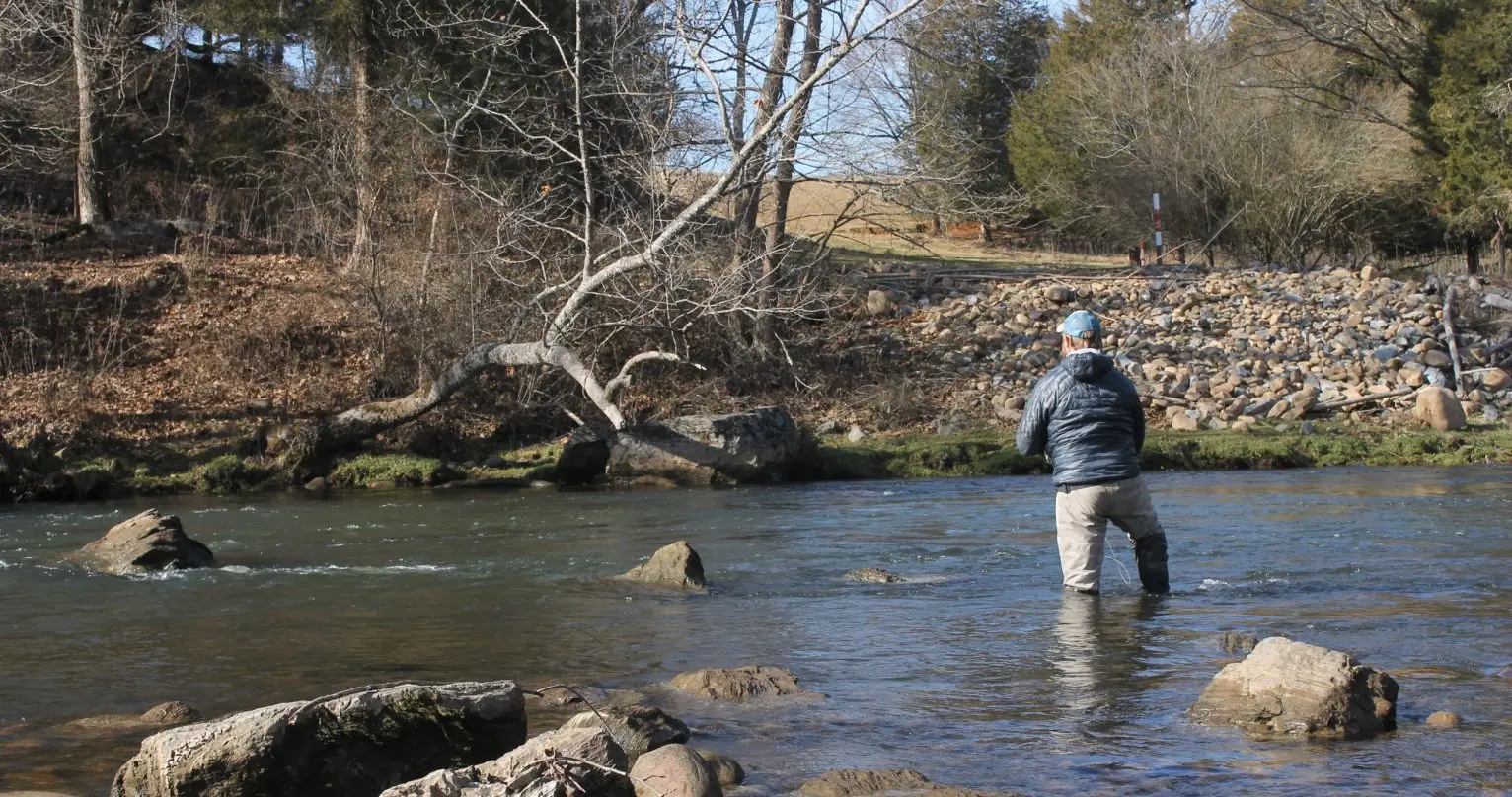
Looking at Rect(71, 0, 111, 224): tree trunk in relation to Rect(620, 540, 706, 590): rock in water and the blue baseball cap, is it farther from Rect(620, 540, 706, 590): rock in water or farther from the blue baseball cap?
the blue baseball cap

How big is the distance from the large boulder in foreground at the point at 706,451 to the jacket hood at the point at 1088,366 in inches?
411

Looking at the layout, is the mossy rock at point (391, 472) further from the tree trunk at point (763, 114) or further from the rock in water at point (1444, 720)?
the rock in water at point (1444, 720)

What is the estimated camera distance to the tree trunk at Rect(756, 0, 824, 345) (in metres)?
19.5

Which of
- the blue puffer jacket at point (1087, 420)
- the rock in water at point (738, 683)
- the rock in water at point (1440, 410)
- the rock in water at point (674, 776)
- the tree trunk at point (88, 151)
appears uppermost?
the tree trunk at point (88, 151)

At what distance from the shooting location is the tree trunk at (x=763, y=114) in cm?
1919

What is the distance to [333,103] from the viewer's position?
85.3 feet

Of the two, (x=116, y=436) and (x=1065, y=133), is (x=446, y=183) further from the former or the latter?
(x=1065, y=133)

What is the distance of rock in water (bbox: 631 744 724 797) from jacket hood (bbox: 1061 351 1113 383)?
15.3 ft

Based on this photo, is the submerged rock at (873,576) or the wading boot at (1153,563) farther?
the submerged rock at (873,576)

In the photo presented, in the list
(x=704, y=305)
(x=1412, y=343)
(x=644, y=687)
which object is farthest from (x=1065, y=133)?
(x=644, y=687)

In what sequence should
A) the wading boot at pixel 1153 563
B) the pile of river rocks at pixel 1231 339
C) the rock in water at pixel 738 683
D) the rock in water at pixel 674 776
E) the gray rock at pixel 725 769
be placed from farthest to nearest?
the pile of river rocks at pixel 1231 339 < the wading boot at pixel 1153 563 < the rock in water at pixel 738 683 < the gray rock at pixel 725 769 < the rock in water at pixel 674 776

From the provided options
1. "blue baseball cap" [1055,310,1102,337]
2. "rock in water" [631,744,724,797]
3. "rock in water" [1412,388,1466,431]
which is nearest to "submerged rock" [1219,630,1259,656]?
"blue baseball cap" [1055,310,1102,337]

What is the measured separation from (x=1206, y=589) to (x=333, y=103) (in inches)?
783

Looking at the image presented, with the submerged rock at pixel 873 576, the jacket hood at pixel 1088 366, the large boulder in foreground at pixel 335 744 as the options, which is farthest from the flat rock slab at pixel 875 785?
the submerged rock at pixel 873 576
